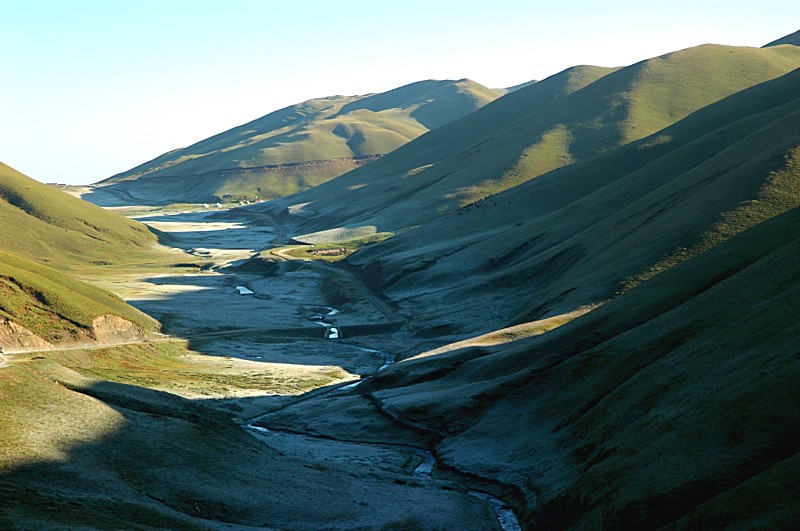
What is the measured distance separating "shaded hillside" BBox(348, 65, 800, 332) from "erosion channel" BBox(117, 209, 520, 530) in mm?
9029

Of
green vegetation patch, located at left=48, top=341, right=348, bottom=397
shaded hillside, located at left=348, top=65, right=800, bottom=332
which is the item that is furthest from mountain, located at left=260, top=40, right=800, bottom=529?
green vegetation patch, located at left=48, top=341, right=348, bottom=397

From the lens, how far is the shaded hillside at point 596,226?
93.7 m

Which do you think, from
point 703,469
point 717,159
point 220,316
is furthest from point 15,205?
point 703,469

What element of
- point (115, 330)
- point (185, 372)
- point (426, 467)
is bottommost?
point (426, 467)

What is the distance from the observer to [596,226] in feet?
400

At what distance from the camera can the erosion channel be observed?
49094 millimetres

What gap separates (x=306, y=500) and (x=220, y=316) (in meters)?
75.7

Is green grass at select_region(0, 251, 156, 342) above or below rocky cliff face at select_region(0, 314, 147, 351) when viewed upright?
above

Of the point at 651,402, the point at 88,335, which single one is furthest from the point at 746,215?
the point at 88,335

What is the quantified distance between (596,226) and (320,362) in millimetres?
45731

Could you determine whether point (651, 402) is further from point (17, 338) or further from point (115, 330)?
point (115, 330)

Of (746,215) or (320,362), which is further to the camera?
(320,362)

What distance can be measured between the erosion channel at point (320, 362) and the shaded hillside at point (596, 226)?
9.03 m

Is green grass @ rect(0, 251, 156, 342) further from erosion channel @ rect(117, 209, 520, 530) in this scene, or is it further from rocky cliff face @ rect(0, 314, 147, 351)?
erosion channel @ rect(117, 209, 520, 530)
